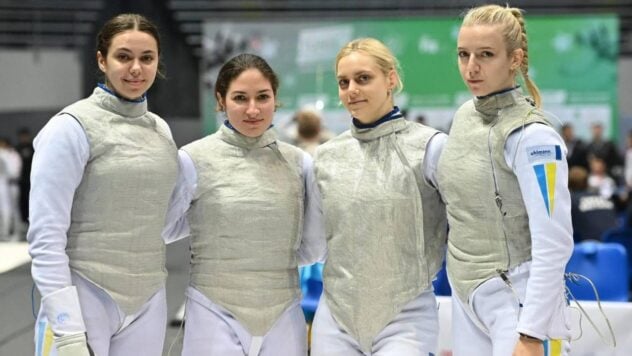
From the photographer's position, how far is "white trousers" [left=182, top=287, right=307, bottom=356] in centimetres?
230

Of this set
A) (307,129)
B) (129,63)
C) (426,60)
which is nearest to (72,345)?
(129,63)

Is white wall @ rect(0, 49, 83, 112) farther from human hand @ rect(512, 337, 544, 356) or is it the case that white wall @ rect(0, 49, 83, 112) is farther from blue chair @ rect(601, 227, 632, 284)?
human hand @ rect(512, 337, 544, 356)

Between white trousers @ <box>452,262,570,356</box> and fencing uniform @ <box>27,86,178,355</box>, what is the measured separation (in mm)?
787

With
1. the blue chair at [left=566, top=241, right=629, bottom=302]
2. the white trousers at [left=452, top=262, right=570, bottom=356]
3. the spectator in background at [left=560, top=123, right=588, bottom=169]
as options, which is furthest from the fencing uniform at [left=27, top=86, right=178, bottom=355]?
the spectator in background at [left=560, top=123, right=588, bottom=169]

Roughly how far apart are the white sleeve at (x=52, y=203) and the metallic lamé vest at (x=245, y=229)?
14.7 inches

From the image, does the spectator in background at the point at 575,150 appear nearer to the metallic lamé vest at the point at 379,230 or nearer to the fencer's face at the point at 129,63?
the metallic lamé vest at the point at 379,230

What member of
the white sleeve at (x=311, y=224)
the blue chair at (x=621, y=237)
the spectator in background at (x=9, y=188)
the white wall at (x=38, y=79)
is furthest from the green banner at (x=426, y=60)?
the white sleeve at (x=311, y=224)

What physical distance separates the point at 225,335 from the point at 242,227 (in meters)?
0.28

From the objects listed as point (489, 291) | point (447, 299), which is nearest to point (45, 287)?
point (489, 291)

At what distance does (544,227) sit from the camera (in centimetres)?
201

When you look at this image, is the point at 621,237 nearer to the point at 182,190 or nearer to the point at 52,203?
the point at 182,190

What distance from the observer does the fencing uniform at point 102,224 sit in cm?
210

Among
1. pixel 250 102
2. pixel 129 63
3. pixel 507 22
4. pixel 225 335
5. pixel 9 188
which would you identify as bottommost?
pixel 9 188

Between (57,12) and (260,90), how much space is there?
455 inches
